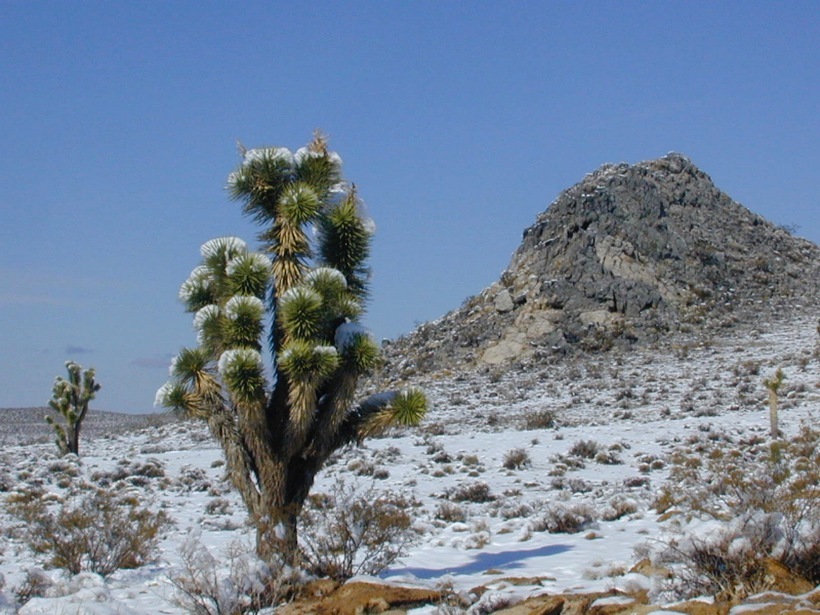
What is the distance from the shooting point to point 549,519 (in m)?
12.6

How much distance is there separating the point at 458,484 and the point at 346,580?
349 inches

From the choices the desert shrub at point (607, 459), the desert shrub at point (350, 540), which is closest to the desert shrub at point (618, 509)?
the desert shrub at point (350, 540)

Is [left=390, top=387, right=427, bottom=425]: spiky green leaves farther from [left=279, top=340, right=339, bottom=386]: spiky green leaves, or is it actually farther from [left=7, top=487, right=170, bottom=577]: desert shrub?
[left=7, top=487, right=170, bottom=577]: desert shrub

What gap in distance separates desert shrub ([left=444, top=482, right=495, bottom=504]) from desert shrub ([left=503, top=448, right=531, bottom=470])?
2.83m

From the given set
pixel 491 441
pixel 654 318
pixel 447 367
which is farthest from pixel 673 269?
pixel 491 441

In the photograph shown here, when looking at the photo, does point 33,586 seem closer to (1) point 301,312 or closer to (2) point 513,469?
(1) point 301,312

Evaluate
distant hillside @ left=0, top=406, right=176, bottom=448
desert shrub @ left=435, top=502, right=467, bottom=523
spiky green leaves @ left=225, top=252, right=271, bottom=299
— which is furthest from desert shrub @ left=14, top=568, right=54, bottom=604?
distant hillside @ left=0, top=406, right=176, bottom=448

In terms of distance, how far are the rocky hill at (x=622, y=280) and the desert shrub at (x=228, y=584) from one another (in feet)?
108

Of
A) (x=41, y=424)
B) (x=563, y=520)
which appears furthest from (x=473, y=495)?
(x=41, y=424)

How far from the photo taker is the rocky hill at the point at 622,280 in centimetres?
4309

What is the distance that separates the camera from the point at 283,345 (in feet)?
32.7

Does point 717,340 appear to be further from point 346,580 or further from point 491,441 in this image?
point 346,580

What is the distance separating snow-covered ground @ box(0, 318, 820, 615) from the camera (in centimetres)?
938

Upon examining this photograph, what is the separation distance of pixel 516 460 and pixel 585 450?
1.88 meters
